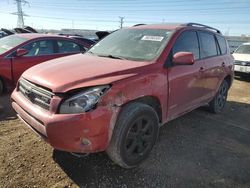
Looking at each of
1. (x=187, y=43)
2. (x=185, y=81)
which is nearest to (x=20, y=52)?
(x=187, y=43)

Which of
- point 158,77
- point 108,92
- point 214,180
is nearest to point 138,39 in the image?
point 158,77

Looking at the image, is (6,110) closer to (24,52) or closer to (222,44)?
(24,52)

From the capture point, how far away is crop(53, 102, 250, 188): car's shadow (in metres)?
3.17

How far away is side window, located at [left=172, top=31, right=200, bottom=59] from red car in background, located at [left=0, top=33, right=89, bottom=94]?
3.89m

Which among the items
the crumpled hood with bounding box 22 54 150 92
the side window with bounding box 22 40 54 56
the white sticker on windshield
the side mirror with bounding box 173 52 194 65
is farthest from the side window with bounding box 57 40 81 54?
the side mirror with bounding box 173 52 194 65

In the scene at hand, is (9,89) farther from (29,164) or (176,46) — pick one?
(176,46)

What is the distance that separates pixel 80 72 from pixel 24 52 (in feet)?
12.5

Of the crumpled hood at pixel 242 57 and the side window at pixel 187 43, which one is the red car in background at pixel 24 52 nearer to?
the side window at pixel 187 43

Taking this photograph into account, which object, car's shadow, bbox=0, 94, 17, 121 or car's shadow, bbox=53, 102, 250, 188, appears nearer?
car's shadow, bbox=53, 102, 250, 188

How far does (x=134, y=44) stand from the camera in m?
4.01

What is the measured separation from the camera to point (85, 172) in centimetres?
323

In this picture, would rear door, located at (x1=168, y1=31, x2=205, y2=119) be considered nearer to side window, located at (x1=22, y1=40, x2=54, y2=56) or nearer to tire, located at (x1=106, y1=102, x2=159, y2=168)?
tire, located at (x1=106, y1=102, x2=159, y2=168)

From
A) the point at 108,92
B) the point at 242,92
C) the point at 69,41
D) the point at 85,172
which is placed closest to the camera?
the point at 108,92

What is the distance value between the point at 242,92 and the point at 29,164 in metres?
7.28
